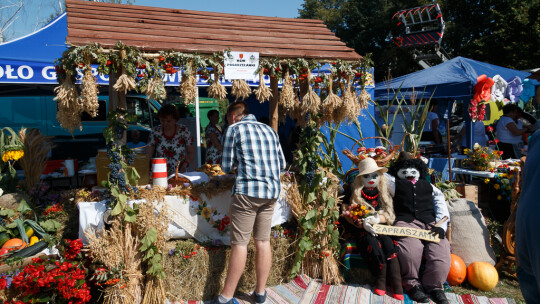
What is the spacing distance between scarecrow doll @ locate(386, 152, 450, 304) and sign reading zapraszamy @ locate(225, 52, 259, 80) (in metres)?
1.82

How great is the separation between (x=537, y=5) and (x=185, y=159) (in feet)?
67.4

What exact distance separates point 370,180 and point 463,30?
841 inches

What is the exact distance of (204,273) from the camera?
3.73 m

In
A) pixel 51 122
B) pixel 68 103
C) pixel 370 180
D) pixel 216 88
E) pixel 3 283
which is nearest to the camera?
pixel 3 283

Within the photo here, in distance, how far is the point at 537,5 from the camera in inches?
748

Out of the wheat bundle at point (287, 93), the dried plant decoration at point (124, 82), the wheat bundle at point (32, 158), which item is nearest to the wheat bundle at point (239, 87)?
the wheat bundle at point (287, 93)

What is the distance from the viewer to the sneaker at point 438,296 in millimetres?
3705

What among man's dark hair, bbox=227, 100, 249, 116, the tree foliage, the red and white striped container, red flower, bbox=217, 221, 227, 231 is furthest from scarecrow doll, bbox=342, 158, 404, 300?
the tree foliage

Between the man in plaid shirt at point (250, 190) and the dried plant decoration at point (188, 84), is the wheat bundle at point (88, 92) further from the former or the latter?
the man in plaid shirt at point (250, 190)

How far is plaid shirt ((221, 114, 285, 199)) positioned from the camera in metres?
3.40

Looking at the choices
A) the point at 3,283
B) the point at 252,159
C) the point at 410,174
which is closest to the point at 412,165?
the point at 410,174

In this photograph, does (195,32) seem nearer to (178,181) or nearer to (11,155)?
(178,181)

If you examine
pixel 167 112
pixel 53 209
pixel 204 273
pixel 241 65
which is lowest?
pixel 204 273

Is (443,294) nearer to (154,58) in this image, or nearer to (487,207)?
(487,207)
